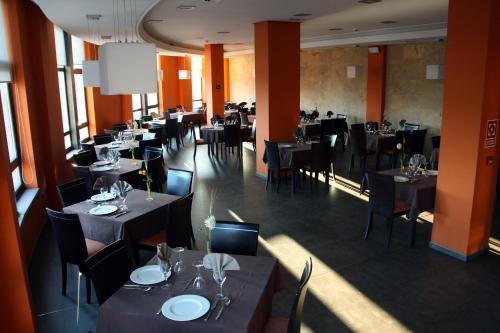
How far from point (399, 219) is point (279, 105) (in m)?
3.43

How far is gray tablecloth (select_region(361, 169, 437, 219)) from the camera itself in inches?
215

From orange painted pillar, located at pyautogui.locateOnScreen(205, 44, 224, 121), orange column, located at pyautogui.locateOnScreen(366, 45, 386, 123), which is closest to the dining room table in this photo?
orange column, located at pyautogui.locateOnScreen(366, 45, 386, 123)

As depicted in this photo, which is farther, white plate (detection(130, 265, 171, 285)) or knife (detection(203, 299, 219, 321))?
white plate (detection(130, 265, 171, 285))

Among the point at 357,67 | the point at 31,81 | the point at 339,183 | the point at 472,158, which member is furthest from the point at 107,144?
the point at 357,67

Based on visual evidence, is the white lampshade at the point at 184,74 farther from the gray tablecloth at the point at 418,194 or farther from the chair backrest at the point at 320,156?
the gray tablecloth at the point at 418,194

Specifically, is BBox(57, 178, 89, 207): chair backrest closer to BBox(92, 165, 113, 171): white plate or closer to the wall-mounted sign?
BBox(92, 165, 113, 171): white plate

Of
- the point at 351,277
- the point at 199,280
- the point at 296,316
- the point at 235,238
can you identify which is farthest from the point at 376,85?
the point at 296,316

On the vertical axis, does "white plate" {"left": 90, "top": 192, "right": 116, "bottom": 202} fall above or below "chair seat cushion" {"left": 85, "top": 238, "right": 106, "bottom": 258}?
above

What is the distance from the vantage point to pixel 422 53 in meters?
12.1

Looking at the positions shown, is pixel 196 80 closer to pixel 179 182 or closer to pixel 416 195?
pixel 179 182

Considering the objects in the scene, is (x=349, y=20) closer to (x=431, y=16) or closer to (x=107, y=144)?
(x=431, y=16)

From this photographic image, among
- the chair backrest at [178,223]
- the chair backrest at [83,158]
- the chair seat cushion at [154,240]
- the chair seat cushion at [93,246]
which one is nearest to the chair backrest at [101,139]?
the chair backrest at [83,158]

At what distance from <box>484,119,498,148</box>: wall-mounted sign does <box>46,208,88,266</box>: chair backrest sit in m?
4.43

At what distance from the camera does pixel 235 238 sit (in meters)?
3.84
